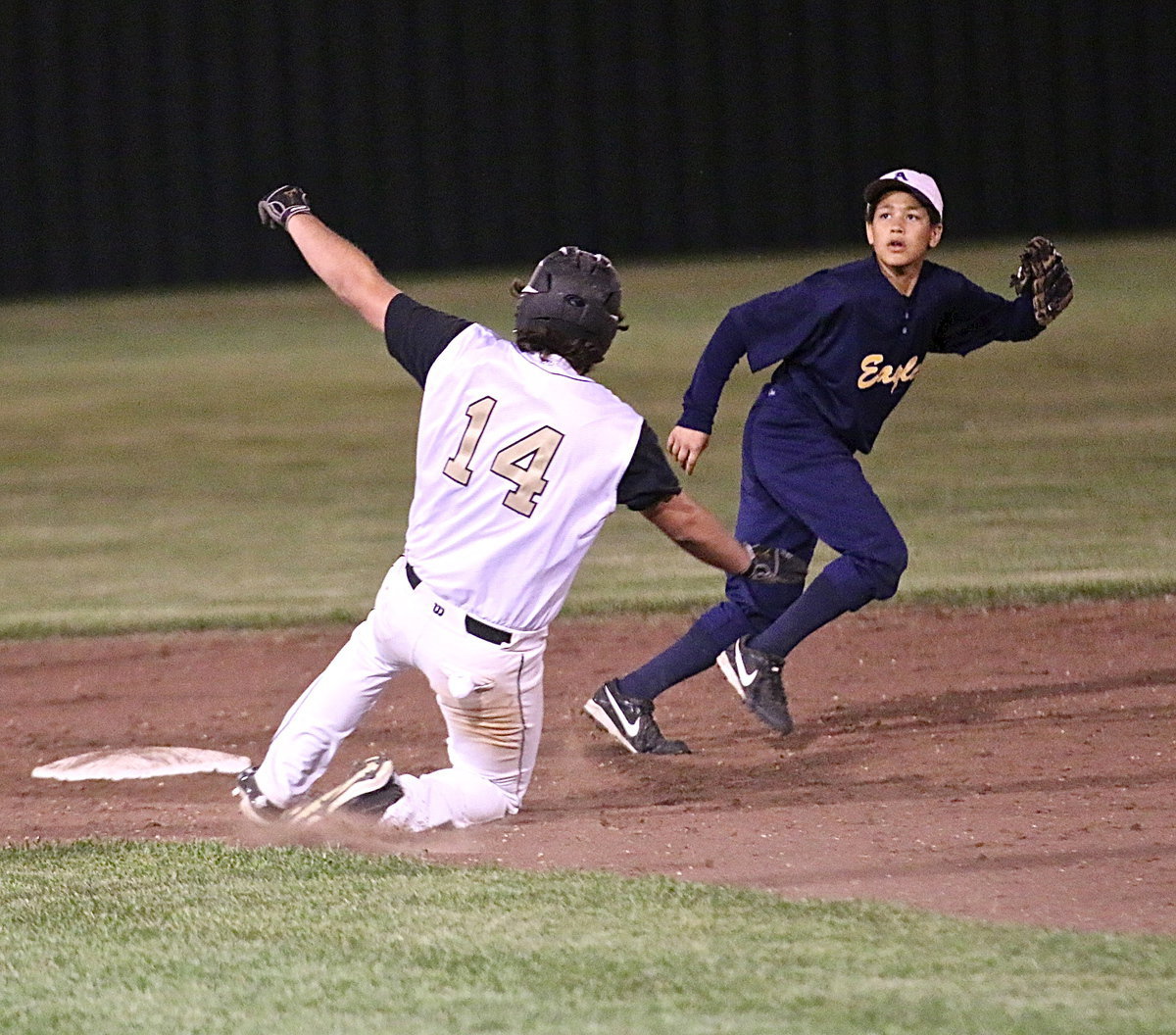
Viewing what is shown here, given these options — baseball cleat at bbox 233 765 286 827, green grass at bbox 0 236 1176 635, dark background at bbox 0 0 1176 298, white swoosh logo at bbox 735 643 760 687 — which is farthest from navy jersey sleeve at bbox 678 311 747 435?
dark background at bbox 0 0 1176 298

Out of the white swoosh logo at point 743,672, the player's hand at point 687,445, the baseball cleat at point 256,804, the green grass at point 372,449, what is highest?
the player's hand at point 687,445

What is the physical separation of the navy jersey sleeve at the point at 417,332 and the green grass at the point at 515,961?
3.73ft

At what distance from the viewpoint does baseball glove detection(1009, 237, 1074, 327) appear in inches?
215

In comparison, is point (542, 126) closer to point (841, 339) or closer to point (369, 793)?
point (841, 339)

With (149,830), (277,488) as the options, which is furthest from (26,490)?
(149,830)

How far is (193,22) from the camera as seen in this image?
1953 centimetres

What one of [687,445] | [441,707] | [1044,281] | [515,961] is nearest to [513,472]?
[441,707]

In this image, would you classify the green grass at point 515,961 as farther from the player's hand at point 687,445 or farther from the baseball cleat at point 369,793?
the player's hand at point 687,445

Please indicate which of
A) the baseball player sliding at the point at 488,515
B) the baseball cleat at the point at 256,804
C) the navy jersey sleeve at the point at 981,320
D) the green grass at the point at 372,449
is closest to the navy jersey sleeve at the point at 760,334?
the navy jersey sleeve at the point at 981,320

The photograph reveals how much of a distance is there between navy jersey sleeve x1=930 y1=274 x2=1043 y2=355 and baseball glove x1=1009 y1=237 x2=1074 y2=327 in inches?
1.1

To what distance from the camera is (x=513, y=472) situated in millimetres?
4117

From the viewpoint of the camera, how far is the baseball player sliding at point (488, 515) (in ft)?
13.5

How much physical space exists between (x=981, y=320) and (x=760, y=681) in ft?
4.00

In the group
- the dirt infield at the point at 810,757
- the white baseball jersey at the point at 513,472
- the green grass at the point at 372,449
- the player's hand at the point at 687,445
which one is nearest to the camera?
the white baseball jersey at the point at 513,472
